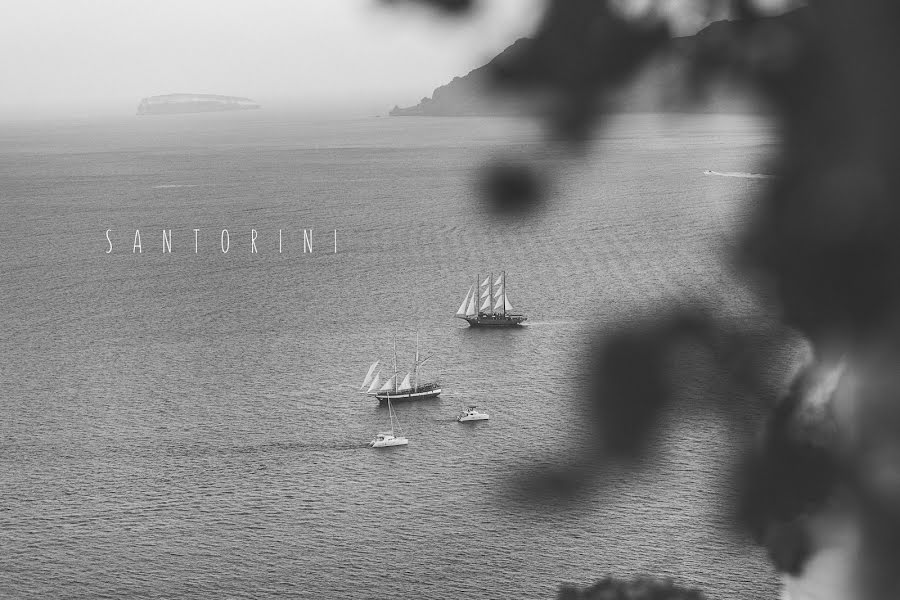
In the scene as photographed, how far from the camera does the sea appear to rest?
278 cm

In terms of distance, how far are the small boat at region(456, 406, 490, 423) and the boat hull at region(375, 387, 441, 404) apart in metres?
3.53

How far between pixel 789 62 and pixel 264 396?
4984cm

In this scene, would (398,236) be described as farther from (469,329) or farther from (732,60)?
(732,60)

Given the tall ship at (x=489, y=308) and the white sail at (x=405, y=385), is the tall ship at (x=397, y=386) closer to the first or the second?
the white sail at (x=405, y=385)

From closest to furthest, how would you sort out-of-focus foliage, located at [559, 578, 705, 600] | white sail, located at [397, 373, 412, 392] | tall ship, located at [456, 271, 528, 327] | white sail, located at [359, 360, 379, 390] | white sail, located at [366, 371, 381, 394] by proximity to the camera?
out-of-focus foliage, located at [559, 578, 705, 600] → white sail, located at [397, 373, 412, 392] → white sail, located at [366, 371, 381, 394] → white sail, located at [359, 360, 379, 390] → tall ship, located at [456, 271, 528, 327]

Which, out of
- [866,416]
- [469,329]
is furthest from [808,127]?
[469,329]

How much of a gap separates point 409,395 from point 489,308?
12232 mm

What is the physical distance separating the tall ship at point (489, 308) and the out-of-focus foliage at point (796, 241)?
196ft

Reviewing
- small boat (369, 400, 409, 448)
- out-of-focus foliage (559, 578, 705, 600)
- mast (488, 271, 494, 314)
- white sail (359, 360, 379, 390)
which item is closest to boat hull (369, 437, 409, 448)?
small boat (369, 400, 409, 448)

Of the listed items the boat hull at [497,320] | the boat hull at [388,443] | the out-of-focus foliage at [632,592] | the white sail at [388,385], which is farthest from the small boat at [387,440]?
the out-of-focus foliage at [632,592]

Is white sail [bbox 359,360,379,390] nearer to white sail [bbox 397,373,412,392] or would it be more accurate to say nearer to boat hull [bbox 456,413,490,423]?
white sail [bbox 397,373,412,392]

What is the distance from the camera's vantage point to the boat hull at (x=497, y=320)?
2416 inches

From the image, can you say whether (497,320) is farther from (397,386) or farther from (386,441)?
(386,441)

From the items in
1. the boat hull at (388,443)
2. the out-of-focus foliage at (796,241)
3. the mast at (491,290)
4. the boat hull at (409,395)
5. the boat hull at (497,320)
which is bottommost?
the boat hull at (388,443)
